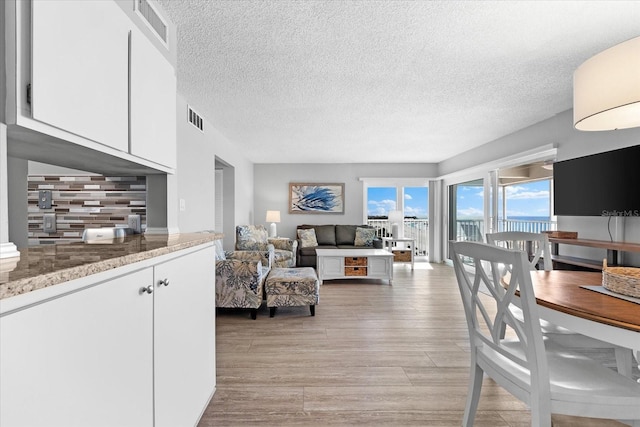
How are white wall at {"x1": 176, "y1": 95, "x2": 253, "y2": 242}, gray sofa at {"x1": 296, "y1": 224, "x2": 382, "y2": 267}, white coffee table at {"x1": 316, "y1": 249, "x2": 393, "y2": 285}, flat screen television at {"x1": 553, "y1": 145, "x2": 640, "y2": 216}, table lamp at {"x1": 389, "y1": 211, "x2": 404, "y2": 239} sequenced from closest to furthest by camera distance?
flat screen television at {"x1": 553, "y1": 145, "x2": 640, "y2": 216} < white wall at {"x1": 176, "y1": 95, "x2": 253, "y2": 242} < white coffee table at {"x1": 316, "y1": 249, "x2": 393, "y2": 285} < gray sofa at {"x1": 296, "y1": 224, "x2": 382, "y2": 267} < table lamp at {"x1": 389, "y1": 211, "x2": 404, "y2": 239}

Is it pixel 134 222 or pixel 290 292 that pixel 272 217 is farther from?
pixel 134 222

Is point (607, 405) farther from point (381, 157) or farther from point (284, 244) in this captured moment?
point (381, 157)

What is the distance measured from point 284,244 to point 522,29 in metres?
4.90

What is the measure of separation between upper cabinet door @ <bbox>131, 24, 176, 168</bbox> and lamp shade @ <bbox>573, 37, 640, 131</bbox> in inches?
77.9

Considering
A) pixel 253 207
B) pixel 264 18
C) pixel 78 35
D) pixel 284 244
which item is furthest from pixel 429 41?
pixel 253 207

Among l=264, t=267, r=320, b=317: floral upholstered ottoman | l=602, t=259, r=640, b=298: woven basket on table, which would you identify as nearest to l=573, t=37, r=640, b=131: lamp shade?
l=602, t=259, r=640, b=298: woven basket on table

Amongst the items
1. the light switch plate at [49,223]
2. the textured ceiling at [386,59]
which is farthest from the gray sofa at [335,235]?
the light switch plate at [49,223]

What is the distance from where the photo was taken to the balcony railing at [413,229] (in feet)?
26.0

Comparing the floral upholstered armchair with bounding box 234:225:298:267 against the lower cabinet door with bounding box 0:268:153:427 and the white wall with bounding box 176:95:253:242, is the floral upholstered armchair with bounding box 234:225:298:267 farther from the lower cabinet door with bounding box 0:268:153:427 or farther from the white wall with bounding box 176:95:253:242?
the lower cabinet door with bounding box 0:268:153:427

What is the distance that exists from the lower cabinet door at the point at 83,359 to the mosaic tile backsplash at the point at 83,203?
116 cm

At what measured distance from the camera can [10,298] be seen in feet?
1.91

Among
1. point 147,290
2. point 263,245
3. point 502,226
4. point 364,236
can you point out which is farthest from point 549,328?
point 263,245

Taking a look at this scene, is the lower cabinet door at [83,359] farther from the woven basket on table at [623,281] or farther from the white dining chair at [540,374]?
the woven basket on table at [623,281]

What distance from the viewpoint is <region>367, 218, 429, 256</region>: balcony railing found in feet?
26.0
